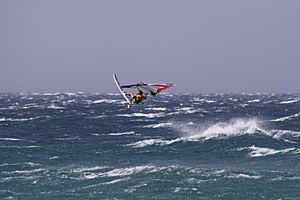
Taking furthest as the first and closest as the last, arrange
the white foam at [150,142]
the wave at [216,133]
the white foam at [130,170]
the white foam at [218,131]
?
the white foam at [218,131] → the wave at [216,133] → the white foam at [150,142] → the white foam at [130,170]

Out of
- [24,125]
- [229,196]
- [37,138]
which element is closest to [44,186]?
[229,196]

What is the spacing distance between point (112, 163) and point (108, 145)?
50.4ft

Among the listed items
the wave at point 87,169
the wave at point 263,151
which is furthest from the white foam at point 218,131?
the wave at point 87,169

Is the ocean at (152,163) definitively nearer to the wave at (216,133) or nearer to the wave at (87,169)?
the wave at (87,169)

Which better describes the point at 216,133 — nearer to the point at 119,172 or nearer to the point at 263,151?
the point at 263,151

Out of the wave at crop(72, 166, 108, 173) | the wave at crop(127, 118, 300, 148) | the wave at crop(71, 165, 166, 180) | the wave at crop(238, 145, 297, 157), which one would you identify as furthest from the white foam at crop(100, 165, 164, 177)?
the wave at crop(127, 118, 300, 148)

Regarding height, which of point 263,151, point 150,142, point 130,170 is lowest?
point 263,151

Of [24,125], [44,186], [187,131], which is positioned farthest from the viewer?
[24,125]

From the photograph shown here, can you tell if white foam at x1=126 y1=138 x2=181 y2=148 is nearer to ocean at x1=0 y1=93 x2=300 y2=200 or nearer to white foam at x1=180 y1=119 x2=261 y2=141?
ocean at x1=0 y1=93 x2=300 y2=200

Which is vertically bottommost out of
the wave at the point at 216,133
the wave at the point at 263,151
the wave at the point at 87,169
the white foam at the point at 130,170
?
the wave at the point at 263,151

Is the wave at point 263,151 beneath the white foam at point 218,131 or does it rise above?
beneath

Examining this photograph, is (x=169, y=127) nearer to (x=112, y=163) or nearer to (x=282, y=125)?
(x=282, y=125)

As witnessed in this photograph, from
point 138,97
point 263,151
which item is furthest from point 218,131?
point 138,97

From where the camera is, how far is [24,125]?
103312 millimetres
